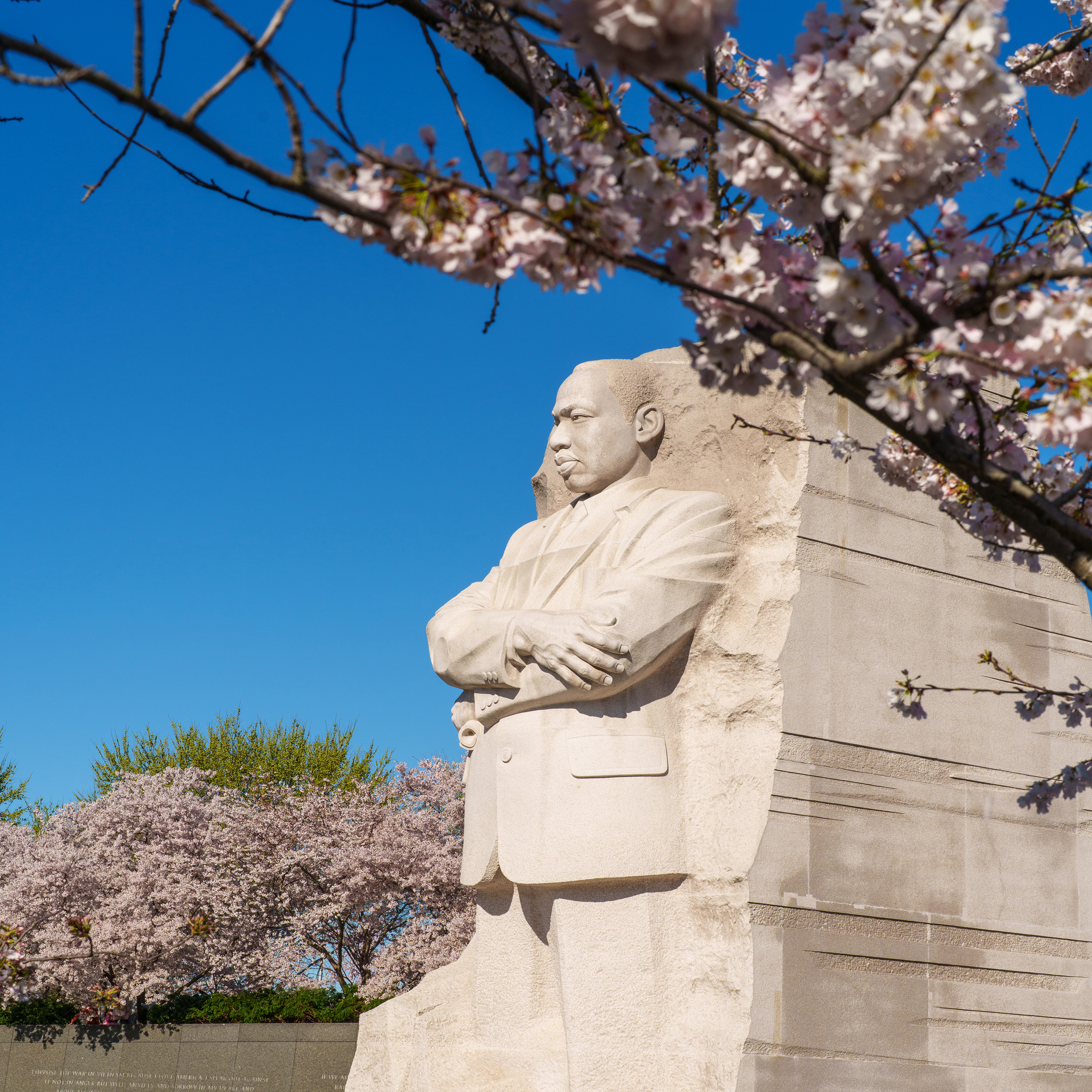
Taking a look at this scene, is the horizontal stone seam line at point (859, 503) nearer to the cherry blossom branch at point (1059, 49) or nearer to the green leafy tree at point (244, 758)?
the cherry blossom branch at point (1059, 49)

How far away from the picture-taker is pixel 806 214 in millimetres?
2305

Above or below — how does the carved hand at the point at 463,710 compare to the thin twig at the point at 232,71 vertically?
below

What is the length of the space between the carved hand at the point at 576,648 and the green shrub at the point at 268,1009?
800 centimetres

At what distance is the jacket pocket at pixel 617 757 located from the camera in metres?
4.46

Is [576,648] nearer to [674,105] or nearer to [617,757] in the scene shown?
[617,757]

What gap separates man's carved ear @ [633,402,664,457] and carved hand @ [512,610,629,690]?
1.04 m

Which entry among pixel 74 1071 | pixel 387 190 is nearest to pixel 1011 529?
pixel 387 190

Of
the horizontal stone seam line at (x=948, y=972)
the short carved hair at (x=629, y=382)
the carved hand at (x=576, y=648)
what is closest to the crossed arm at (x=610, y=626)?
the carved hand at (x=576, y=648)

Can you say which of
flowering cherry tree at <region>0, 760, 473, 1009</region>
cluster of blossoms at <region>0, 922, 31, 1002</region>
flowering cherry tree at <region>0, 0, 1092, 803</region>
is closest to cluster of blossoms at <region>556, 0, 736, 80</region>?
flowering cherry tree at <region>0, 0, 1092, 803</region>

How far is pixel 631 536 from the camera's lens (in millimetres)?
4844

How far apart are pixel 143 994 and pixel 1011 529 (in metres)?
13.3

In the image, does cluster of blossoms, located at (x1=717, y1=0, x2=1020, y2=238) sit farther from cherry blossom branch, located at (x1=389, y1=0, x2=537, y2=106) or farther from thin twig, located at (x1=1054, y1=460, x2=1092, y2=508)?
cherry blossom branch, located at (x1=389, y1=0, x2=537, y2=106)

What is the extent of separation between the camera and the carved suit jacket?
441cm

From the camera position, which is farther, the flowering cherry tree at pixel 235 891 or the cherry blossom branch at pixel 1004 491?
the flowering cherry tree at pixel 235 891
